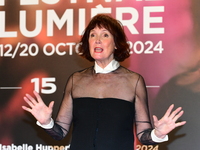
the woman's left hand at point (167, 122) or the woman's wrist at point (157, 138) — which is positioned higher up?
the woman's left hand at point (167, 122)

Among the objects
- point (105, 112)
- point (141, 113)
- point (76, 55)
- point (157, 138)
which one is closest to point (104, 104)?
point (105, 112)

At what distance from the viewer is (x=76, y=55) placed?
3.92m

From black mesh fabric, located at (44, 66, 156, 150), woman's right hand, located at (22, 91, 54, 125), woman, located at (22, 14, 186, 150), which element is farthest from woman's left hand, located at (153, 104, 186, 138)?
woman's right hand, located at (22, 91, 54, 125)

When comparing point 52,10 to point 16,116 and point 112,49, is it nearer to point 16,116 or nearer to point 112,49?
point 16,116

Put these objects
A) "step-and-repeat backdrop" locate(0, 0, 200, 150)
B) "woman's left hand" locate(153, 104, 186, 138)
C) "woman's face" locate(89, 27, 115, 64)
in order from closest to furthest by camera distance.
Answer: "woman's left hand" locate(153, 104, 186, 138) < "woman's face" locate(89, 27, 115, 64) < "step-and-repeat backdrop" locate(0, 0, 200, 150)

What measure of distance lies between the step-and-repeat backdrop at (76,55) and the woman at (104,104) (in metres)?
1.21

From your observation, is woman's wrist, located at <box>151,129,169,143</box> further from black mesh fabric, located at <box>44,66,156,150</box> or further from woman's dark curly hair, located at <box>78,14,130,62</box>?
woman's dark curly hair, located at <box>78,14,130,62</box>

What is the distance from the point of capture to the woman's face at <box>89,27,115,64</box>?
247 centimetres

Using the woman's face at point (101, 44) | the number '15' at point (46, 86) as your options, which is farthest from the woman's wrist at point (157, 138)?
the number '15' at point (46, 86)

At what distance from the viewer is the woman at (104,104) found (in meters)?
2.36

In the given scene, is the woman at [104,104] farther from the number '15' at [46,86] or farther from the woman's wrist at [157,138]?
the number '15' at [46,86]

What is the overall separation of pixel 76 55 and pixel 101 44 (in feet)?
4.82

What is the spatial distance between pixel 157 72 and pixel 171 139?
68 centimetres

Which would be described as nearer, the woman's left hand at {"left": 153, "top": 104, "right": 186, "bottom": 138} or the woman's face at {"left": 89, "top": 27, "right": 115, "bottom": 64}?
the woman's left hand at {"left": 153, "top": 104, "right": 186, "bottom": 138}
